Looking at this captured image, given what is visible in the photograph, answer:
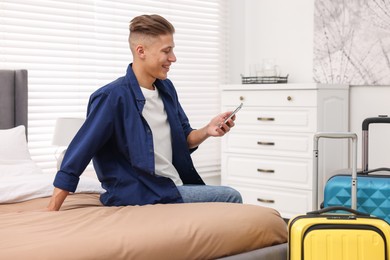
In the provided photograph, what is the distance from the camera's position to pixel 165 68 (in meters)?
2.74

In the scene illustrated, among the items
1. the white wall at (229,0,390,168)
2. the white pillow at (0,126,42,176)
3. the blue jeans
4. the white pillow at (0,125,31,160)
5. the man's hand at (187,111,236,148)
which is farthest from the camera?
the white wall at (229,0,390,168)

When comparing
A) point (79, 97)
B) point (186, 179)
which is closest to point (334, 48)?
point (79, 97)

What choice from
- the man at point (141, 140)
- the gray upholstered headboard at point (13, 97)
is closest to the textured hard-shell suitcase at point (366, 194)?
the man at point (141, 140)

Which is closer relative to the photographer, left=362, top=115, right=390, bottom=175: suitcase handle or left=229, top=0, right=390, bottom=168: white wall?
left=362, top=115, right=390, bottom=175: suitcase handle

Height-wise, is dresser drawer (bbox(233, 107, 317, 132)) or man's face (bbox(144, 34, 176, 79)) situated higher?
man's face (bbox(144, 34, 176, 79))

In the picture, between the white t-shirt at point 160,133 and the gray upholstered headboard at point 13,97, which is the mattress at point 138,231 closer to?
the white t-shirt at point 160,133

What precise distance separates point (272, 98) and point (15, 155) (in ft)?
6.86

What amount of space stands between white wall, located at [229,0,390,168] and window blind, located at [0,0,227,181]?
301 mm

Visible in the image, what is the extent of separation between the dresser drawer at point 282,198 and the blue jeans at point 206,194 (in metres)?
2.02

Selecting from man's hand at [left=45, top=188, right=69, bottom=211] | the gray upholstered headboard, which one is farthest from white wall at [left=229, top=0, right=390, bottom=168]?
man's hand at [left=45, top=188, right=69, bottom=211]

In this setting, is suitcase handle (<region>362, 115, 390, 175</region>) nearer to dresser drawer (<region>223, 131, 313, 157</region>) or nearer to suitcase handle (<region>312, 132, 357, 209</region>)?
suitcase handle (<region>312, 132, 357, 209</region>)

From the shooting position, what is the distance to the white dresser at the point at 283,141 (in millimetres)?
4629

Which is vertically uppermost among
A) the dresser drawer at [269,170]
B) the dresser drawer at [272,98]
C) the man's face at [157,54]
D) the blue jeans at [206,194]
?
the man's face at [157,54]

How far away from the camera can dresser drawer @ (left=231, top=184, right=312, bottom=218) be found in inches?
184
